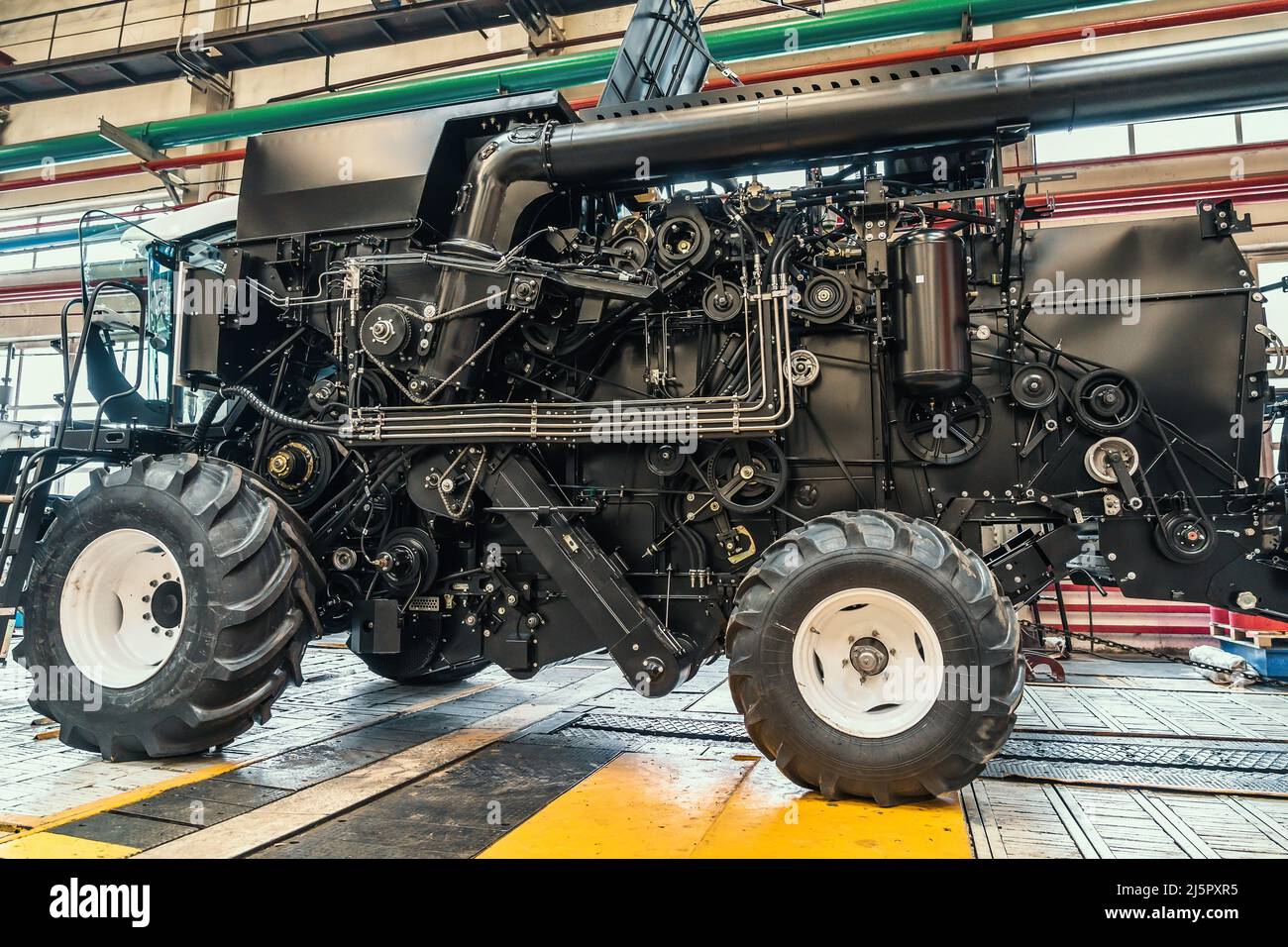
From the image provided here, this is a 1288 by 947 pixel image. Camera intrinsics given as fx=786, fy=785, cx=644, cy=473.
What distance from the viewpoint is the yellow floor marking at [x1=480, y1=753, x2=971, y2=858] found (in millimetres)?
3287

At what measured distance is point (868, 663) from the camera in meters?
3.95

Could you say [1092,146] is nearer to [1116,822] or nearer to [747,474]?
[747,474]

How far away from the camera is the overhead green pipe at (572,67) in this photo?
376 inches

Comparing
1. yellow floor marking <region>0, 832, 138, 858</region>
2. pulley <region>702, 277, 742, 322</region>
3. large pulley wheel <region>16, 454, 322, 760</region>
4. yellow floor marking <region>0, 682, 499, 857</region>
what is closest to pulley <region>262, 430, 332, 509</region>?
large pulley wheel <region>16, 454, 322, 760</region>

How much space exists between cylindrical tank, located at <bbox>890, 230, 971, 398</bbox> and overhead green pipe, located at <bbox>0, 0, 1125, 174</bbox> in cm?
668

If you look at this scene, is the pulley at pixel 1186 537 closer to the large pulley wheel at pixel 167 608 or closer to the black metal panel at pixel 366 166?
the black metal panel at pixel 366 166

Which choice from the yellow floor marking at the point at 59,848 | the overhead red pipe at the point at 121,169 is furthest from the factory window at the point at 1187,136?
the yellow floor marking at the point at 59,848

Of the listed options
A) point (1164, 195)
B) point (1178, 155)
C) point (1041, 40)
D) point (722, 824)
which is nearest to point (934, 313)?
point (722, 824)

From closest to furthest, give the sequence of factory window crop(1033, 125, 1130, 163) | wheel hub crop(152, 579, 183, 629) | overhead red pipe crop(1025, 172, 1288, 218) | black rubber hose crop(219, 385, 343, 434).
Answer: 1. wheel hub crop(152, 579, 183, 629)
2. black rubber hose crop(219, 385, 343, 434)
3. overhead red pipe crop(1025, 172, 1288, 218)
4. factory window crop(1033, 125, 1130, 163)

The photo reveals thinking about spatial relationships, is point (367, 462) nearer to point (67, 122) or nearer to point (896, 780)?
point (896, 780)

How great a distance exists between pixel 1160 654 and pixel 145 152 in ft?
54.8

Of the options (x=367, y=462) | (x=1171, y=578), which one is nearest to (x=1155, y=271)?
(x=1171, y=578)

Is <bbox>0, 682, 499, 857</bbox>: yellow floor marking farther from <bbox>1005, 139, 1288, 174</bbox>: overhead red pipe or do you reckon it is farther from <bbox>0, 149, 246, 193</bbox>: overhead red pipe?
<bbox>1005, 139, 1288, 174</bbox>: overhead red pipe
